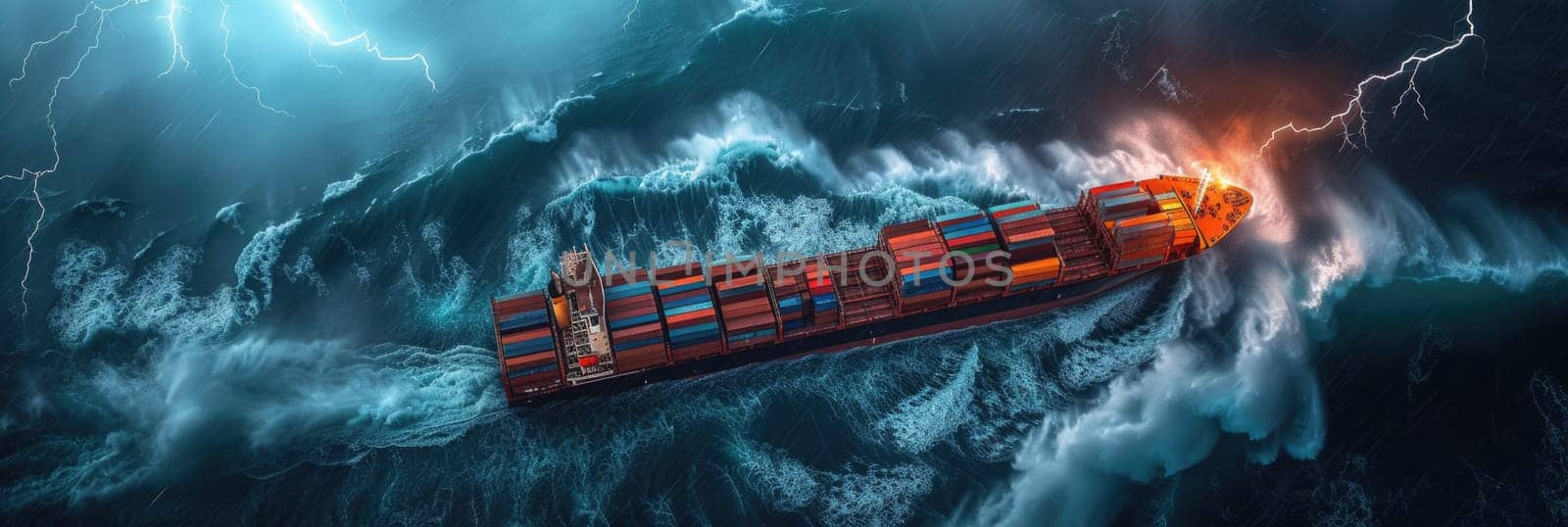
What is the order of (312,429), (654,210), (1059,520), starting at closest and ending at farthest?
(1059,520) → (312,429) → (654,210)

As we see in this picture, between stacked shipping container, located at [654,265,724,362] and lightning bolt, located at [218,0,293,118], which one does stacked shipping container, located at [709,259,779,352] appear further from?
lightning bolt, located at [218,0,293,118]

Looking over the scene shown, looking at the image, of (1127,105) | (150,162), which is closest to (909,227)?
(1127,105)

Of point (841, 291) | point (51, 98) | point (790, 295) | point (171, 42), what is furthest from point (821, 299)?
point (51, 98)

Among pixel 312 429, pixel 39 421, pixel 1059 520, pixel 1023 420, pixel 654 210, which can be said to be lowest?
pixel 1059 520

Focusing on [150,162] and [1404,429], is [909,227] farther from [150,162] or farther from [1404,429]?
[150,162]

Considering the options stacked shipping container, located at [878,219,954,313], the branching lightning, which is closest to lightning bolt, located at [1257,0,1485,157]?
stacked shipping container, located at [878,219,954,313]
